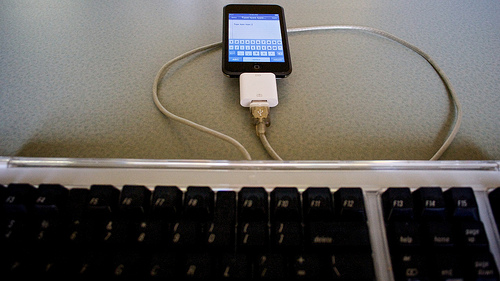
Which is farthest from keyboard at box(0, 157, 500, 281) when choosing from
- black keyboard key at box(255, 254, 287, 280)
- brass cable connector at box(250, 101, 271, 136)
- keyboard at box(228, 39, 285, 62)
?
keyboard at box(228, 39, 285, 62)

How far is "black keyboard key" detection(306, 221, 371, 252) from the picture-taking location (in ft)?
0.85

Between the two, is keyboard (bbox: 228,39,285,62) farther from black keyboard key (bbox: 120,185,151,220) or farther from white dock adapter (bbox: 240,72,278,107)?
black keyboard key (bbox: 120,185,151,220)

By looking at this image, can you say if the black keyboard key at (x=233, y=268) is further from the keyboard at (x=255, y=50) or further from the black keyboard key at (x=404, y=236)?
the keyboard at (x=255, y=50)

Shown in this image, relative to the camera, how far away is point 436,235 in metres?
0.26

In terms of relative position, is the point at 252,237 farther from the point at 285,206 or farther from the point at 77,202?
the point at 77,202

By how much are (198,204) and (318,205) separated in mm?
112

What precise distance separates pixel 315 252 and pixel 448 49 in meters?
0.43

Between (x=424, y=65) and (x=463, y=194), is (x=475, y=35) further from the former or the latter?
(x=463, y=194)

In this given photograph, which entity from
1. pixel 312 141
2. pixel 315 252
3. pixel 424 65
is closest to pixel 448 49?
pixel 424 65

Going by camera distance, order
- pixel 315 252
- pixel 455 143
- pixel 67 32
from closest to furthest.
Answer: pixel 315 252
pixel 455 143
pixel 67 32

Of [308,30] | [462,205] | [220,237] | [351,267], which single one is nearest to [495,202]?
[462,205]

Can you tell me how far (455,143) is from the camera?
389 mm

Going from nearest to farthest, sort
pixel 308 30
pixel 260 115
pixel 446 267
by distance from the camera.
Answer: pixel 446 267, pixel 260 115, pixel 308 30

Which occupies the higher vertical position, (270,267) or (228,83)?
(228,83)
